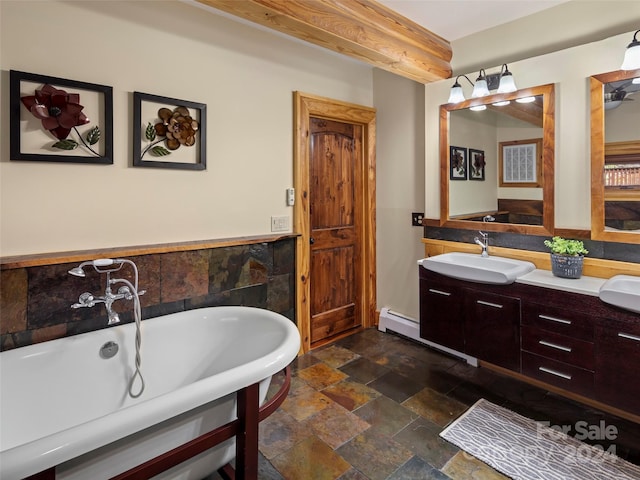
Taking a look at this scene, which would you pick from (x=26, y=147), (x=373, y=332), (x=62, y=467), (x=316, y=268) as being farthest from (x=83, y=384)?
(x=373, y=332)

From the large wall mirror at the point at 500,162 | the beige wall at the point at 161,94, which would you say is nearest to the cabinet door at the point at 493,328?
the large wall mirror at the point at 500,162

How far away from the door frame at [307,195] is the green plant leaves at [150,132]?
111 cm

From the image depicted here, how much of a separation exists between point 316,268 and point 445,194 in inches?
51.2

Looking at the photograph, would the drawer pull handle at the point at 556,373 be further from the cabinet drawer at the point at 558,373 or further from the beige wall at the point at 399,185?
the beige wall at the point at 399,185

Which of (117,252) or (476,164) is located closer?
(117,252)

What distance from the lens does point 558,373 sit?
2.12 metres

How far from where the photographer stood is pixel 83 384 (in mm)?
1806

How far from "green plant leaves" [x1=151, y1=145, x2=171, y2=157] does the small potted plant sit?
101 inches

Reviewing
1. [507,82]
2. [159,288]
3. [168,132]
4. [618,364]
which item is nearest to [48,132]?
[168,132]

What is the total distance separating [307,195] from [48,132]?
178 cm

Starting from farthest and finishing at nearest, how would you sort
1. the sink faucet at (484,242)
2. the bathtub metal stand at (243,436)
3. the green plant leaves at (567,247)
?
the sink faucet at (484,242), the green plant leaves at (567,247), the bathtub metal stand at (243,436)

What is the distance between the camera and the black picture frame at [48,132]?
1788 millimetres

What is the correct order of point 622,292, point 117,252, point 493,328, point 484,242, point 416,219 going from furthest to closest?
point 416,219 → point 484,242 → point 493,328 → point 117,252 → point 622,292

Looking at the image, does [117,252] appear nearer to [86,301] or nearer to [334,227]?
[86,301]
